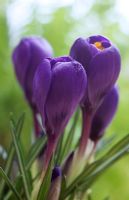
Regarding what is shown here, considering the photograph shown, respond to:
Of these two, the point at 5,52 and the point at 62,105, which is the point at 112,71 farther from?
the point at 5,52

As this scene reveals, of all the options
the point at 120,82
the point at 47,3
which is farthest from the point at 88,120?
the point at 47,3

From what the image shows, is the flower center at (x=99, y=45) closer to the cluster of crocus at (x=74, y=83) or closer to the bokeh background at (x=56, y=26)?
the cluster of crocus at (x=74, y=83)

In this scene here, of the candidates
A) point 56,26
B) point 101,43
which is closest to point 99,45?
point 101,43

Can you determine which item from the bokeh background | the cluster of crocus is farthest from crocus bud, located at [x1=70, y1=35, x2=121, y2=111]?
the bokeh background

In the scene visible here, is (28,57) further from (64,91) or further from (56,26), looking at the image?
(56,26)

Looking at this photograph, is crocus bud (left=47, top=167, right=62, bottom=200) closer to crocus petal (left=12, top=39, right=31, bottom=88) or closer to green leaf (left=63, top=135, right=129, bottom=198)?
green leaf (left=63, top=135, right=129, bottom=198)

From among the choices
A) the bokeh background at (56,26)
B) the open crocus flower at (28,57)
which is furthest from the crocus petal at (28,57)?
the bokeh background at (56,26)
